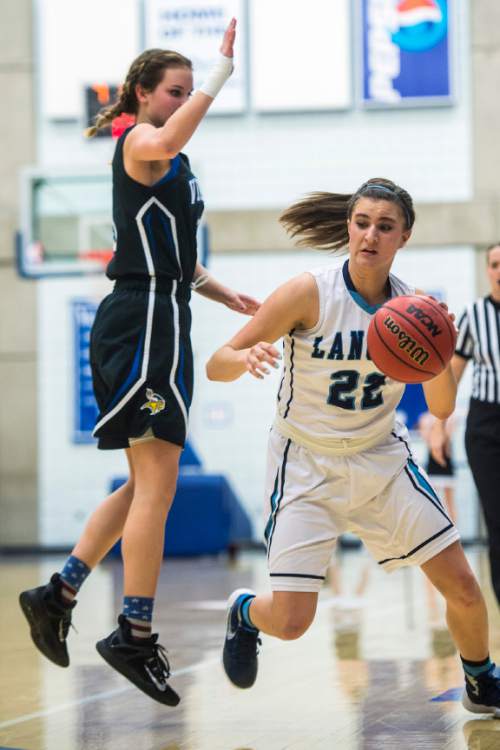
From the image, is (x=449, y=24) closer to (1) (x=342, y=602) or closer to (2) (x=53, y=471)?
(2) (x=53, y=471)

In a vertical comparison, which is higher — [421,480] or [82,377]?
[421,480]

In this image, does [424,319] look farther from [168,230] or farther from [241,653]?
[241,653]

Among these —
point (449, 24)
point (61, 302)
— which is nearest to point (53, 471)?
point (61, 302)

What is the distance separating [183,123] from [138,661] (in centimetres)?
160

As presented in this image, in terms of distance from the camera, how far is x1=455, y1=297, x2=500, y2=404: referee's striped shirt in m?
5.59

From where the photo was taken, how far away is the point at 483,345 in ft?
18.5

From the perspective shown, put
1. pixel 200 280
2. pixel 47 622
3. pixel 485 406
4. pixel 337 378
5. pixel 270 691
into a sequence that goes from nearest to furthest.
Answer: pixel 337 378 → pixel 47 622 → pixel 200 280 → pixel 270 691 → pixel 485 406

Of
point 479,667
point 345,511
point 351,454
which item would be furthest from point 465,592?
point 351,454

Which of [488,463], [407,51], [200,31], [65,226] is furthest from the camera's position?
[200,31]

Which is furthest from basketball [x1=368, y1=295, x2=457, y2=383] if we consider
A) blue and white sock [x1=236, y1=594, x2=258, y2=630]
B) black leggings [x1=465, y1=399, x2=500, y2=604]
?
black leggings [x1=465, y1=399, x2=500, y2=604]

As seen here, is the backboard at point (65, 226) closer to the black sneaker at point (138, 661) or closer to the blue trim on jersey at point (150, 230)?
the blue trim on jersey at point (150, 230)

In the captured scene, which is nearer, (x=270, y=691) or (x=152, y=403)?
(x=152, y=403)

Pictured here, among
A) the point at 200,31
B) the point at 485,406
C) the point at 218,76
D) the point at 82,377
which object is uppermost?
the point at 200,31

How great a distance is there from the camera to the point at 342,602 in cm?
811
